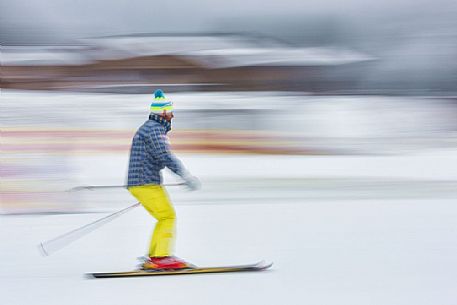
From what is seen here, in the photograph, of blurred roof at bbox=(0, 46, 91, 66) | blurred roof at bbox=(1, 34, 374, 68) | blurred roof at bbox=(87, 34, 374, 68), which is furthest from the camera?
blurred roof at bbox=(87, 34, 374, 68)

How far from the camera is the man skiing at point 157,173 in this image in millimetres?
4191

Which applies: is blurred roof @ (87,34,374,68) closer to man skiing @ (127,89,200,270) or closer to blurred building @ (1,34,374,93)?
blurred building @ (1,34,374,93)

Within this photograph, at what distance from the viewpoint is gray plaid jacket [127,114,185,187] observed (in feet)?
Answer: 13.7

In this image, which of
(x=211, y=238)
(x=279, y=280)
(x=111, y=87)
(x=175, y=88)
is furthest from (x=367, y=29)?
(x=279, y=280)

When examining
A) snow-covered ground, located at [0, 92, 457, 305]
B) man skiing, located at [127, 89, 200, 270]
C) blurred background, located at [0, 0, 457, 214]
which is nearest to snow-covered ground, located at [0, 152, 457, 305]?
snow-covered ground, located at [0, 92, 457, 305]

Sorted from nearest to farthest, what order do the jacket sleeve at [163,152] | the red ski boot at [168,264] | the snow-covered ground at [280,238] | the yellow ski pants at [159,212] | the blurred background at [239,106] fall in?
the snow-covered ground at [280,238], the jacket sleeve at [163,152], the yellow ski pants at [159,212], the red ski boot at [168,264], the blurred background at [239,106]

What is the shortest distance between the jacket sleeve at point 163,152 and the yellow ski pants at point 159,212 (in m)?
0.17

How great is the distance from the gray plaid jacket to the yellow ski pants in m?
0.04

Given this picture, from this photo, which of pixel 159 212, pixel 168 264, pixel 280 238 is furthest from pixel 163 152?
pixel 280 238

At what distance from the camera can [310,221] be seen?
6.15 m

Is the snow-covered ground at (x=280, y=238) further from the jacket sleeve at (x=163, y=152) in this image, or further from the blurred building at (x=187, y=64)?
the blurred building at (x=187, y=64)

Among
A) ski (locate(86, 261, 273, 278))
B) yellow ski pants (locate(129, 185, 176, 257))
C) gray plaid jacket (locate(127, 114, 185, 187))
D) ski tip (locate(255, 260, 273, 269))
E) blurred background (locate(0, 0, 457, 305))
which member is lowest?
ski (locate(86, 261, 273, 278))

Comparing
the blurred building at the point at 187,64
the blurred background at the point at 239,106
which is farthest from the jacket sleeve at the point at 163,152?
the blurred building at the point at 187,64

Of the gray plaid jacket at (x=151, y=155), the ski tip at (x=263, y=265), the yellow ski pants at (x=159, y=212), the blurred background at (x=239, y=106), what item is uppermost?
the blurred background at (x=239, y=106)
